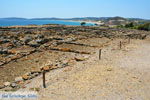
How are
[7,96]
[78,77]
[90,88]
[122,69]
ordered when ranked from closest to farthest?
[7,96], [90,88], [78,77], [122,69]

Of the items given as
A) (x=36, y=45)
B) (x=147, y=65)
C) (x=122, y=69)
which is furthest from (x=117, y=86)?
(x=36, y=45)

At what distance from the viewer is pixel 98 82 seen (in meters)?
10.2

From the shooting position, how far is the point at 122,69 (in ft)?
A: 42.0

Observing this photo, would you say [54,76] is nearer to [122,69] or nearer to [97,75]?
[97,75]

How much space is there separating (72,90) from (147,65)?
24.8 ft

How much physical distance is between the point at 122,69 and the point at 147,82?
100 inches

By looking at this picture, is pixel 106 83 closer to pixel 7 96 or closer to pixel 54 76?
A: pixel 54 76

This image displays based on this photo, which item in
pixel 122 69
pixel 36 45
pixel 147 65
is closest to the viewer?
pixel 122 69

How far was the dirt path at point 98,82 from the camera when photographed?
28.3 ft

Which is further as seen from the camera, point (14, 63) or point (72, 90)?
point (14, 63)

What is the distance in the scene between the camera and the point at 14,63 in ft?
49.5

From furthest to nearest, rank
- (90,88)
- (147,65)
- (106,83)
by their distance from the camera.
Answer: (147,65) → (106,83) → (90,88)

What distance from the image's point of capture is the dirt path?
864 cm

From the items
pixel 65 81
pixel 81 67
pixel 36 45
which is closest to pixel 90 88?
pixel 65 81
